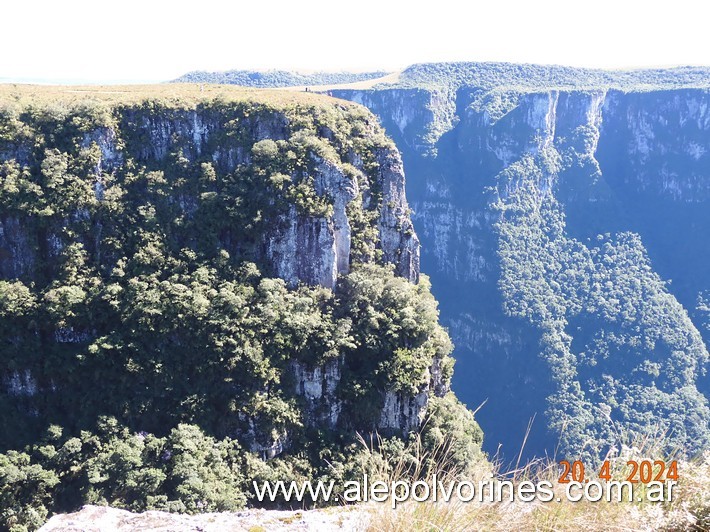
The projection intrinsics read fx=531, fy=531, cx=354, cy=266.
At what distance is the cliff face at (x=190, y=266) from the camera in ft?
89.4

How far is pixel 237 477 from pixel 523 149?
87263 mm

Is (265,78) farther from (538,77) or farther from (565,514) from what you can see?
(565,514)

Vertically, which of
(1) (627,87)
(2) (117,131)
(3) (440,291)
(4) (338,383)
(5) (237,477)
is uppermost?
(1) (627,87)

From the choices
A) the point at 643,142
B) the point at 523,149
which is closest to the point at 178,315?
the point at 523,149

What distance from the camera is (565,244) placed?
295 feet

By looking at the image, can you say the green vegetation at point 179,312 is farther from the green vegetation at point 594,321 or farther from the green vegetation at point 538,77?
the green vegetation at point 538,77

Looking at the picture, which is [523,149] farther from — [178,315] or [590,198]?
[178,315]

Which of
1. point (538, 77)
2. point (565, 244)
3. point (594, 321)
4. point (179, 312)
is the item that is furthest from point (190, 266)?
point (538, 77)

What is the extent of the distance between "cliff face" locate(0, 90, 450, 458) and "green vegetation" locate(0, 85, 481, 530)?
11 cm

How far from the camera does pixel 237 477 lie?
84.6ft

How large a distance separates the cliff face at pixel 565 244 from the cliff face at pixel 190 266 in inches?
1533

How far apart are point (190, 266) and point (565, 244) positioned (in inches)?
2938

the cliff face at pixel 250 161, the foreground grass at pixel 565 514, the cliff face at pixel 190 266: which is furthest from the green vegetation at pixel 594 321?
the foreground grass at pixel 565 514

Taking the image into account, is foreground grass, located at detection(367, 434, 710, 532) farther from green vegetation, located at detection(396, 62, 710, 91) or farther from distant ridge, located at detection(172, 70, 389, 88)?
distant ridge, located at detection(172, 70, 389, 88)
